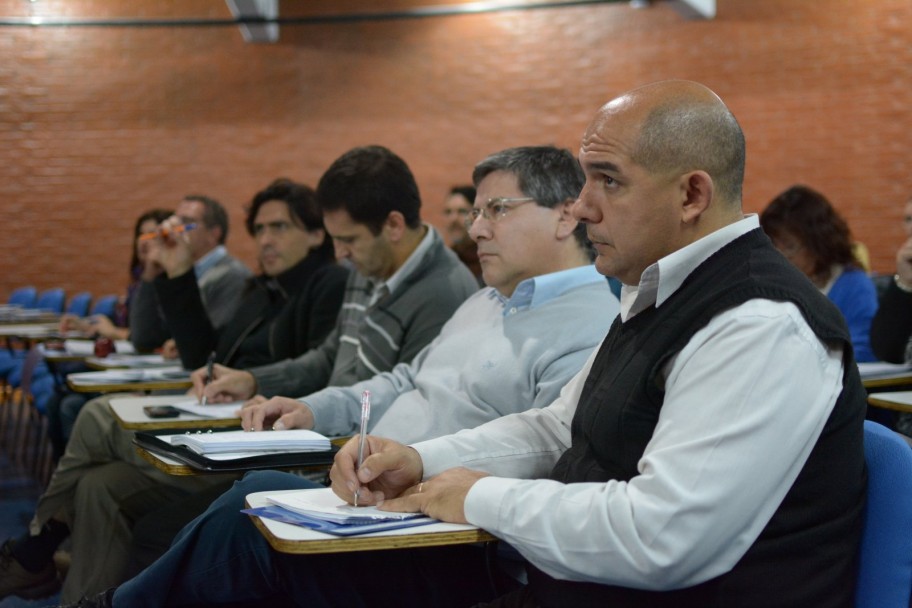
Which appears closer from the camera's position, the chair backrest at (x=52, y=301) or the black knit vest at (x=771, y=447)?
the black knit vest at (x=771, y=447)

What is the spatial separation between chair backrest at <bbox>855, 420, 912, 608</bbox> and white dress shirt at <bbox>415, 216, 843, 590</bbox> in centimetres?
16

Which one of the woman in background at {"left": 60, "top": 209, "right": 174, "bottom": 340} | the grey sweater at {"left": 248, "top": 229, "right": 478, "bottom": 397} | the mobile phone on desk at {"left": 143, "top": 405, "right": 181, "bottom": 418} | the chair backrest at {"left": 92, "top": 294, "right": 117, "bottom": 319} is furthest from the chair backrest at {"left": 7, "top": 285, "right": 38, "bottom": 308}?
the mobile phone on desk at {"left": 143, "top": 405, "right": 181, "bottom": 418}

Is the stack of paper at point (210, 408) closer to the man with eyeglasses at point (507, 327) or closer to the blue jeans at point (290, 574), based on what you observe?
the man with eyeglasses at point (507, 327)

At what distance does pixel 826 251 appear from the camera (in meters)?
4.03

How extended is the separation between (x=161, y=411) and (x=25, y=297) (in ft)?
21.0

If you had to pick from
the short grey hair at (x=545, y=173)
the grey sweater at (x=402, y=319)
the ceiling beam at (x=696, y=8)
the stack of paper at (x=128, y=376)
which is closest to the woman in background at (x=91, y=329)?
the stack of paper at (x=128, y=376)

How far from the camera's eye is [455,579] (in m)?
1.66

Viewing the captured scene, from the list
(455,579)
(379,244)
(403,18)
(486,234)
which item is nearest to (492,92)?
(403,18)

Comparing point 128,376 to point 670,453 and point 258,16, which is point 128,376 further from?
point 258,16

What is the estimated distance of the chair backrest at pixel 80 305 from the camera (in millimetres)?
7734

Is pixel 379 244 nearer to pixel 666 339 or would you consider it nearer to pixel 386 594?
pixel 386 594

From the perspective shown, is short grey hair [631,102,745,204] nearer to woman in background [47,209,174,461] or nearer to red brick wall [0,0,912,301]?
woman in background [47,209,174,461]

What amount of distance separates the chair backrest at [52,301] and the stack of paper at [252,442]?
6.49m

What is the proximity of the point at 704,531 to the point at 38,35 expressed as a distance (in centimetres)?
864
